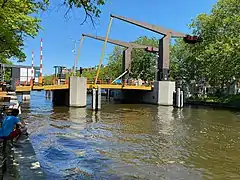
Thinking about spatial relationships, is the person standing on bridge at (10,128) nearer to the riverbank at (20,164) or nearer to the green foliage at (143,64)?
the riverbank at (20,164)

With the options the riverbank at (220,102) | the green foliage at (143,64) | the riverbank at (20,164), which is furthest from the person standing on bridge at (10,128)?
the green foliage at (143,64)

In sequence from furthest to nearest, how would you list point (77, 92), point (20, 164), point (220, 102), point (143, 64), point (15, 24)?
point (143, 64)
point (220, 102)
point (77, 92)
point (15, 24)
point (20, 164)

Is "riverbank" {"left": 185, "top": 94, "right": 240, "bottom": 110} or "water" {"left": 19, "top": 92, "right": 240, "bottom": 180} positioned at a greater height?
"riverbank" {"left": 185, "top": 94, "right": 240, "bottom": 110}

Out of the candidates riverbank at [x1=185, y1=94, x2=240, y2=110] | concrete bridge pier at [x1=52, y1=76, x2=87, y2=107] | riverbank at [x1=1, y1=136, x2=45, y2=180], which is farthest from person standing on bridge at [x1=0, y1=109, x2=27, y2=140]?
riverbank at [x1=185, y1=94, x2=240, y2=110]

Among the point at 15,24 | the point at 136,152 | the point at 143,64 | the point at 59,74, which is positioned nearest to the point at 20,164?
the point at 136,152

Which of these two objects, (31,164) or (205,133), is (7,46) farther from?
(205,133)

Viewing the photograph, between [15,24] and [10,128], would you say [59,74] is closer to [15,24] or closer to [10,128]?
[15,24]

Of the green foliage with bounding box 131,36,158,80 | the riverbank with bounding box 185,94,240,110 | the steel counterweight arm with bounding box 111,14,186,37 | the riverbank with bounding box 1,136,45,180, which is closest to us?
the riverbank with bounding box 1,136,45,180

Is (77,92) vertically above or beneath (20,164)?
above

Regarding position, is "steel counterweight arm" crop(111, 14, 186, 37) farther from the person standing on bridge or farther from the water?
the person standing on bridge

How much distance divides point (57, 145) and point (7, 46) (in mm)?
5077

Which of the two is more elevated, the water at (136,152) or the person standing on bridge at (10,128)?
the person standing on bridge at (10,128)

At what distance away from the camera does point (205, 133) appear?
18469 millimetres

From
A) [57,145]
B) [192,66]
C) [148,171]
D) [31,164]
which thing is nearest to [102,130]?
[57,145]
